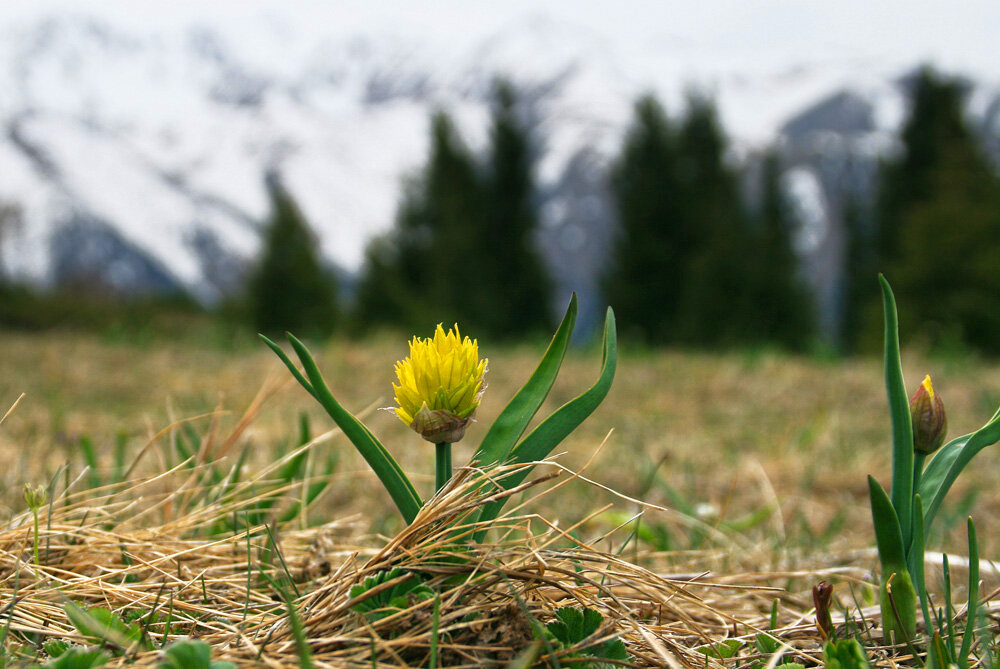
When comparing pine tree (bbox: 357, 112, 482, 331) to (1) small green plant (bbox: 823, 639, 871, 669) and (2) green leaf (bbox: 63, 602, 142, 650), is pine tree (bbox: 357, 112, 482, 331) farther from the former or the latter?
(1) small green plant (bbox: 823, 639, 871, 669)

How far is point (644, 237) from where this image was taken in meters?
17.0

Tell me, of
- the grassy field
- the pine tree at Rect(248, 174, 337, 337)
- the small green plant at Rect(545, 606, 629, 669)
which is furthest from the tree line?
the small green plant at Rect(545, 606, 629, 669)

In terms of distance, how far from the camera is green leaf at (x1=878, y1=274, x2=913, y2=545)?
0.79 metres

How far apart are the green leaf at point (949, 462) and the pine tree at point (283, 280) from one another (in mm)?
14129

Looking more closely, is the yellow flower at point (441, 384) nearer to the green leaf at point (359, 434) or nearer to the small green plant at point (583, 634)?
the green leaf at point (359, 434)

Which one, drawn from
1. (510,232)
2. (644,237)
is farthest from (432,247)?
(644,237)

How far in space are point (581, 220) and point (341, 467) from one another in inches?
2108

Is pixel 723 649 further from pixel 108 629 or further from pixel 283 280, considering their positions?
pixel 283 280

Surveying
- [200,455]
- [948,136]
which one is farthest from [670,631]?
[948,136]

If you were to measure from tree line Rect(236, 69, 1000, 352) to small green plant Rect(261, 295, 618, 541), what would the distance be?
1197 centimetres

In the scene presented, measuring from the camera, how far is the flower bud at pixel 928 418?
823 millimetres

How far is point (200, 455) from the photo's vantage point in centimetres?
139

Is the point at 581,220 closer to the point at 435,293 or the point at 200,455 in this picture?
the point at 435,293

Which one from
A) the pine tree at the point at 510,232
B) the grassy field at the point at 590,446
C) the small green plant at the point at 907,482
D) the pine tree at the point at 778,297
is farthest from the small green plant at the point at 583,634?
the pine tree at the point at 510,232
